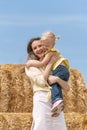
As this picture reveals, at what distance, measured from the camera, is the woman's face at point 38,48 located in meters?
4.82

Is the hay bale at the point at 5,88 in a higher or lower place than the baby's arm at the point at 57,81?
higher

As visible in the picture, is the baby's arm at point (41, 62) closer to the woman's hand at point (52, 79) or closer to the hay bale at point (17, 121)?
the woman's hand at point (52, 79)

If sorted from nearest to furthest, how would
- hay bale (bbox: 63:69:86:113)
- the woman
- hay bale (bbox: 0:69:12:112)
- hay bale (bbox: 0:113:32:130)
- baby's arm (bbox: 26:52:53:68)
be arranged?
the woman
baby's arm (bbox: 26:52:53:68)
hay bale (bbox: 0:113:32:130)
hay bale (bbox: 0:69:12:112)
hay bale (bbox: 63:69:86:113)

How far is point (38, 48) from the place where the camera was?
4836 millimetres

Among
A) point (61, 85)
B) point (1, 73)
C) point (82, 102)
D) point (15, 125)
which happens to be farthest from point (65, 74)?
point (82, 102)

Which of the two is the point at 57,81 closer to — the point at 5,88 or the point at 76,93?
the point at 5,88

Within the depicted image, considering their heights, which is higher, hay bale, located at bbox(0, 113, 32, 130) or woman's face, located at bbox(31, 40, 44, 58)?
woman's face, located at bbox(31, 40, 44, 58)

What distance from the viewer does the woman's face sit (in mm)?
4824

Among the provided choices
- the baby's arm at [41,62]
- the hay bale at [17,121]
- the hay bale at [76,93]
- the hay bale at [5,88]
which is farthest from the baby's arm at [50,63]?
the hay bale at [76,93]

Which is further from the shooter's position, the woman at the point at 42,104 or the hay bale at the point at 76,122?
the hay bale at the point at 76,122

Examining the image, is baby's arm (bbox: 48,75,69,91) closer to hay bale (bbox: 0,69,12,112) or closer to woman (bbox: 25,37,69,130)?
woman (bbox: 25,37,69,130)

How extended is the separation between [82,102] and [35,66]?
742cm

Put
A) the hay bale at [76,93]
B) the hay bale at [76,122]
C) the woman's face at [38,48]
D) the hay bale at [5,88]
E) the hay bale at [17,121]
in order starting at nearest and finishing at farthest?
the woman's face at [38,48] < the hay bale at [17,121] < the hay bale at [76,122] < the hay bale at [5,88] < the hay bale at [76,93]

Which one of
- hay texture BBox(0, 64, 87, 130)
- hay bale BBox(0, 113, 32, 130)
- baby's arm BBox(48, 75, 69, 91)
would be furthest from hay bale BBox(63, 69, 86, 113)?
baby's arm BBox(48, 75, 69, 91)
